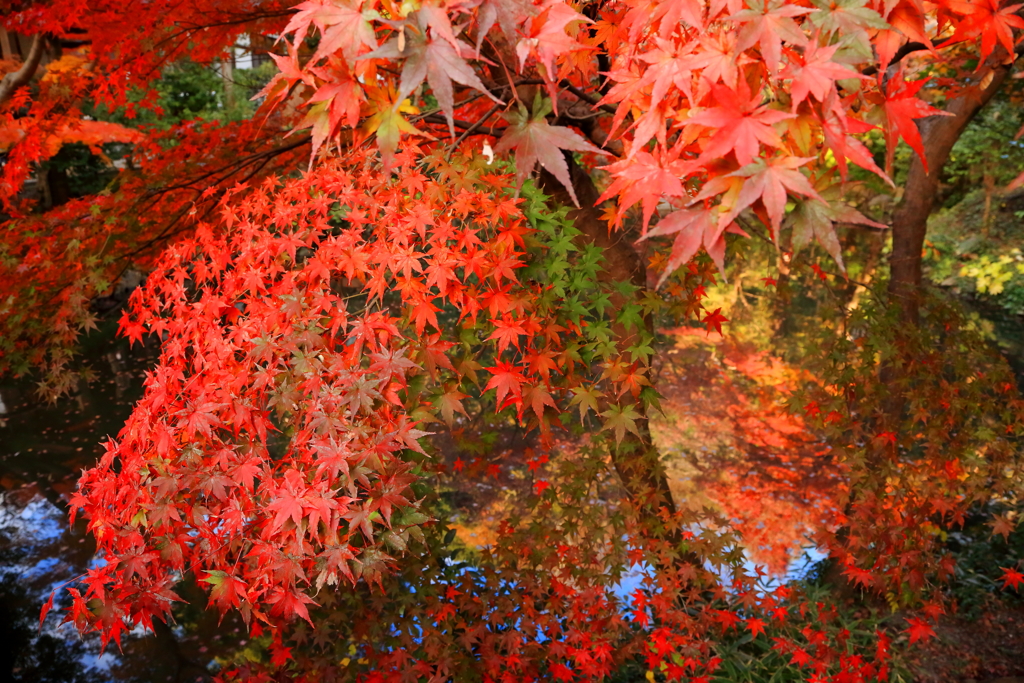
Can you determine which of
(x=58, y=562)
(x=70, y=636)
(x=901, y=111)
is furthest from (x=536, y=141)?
(x=58, y=562)

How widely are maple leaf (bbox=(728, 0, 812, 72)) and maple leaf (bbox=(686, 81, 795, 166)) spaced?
0.07 m

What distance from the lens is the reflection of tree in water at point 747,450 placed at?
5.68m

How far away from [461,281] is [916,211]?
301 cm

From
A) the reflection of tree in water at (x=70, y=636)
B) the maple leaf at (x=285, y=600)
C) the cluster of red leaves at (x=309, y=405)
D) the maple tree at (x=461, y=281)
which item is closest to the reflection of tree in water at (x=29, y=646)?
the reflection of tree in water at (x=70, y=636)

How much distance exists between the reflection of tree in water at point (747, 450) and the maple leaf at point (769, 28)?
3.39 meters

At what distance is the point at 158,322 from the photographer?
277 centimetres

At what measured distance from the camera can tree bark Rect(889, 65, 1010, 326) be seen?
3865 millimetres

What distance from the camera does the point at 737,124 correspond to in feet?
3.55

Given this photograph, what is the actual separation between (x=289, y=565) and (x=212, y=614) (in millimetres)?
3573

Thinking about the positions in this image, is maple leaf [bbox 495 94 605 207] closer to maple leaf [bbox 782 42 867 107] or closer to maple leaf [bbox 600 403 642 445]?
maple leaf [bbox 782 42 867 107]

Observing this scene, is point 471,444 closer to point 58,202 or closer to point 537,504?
point 537,504

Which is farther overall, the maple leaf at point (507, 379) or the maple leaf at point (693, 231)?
the maple leaf at point (507, 379)

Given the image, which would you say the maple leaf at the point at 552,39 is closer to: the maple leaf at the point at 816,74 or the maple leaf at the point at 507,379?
the maple leaf at the point at 816,74

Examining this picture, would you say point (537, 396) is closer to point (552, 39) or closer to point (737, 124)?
point (552, 39)
